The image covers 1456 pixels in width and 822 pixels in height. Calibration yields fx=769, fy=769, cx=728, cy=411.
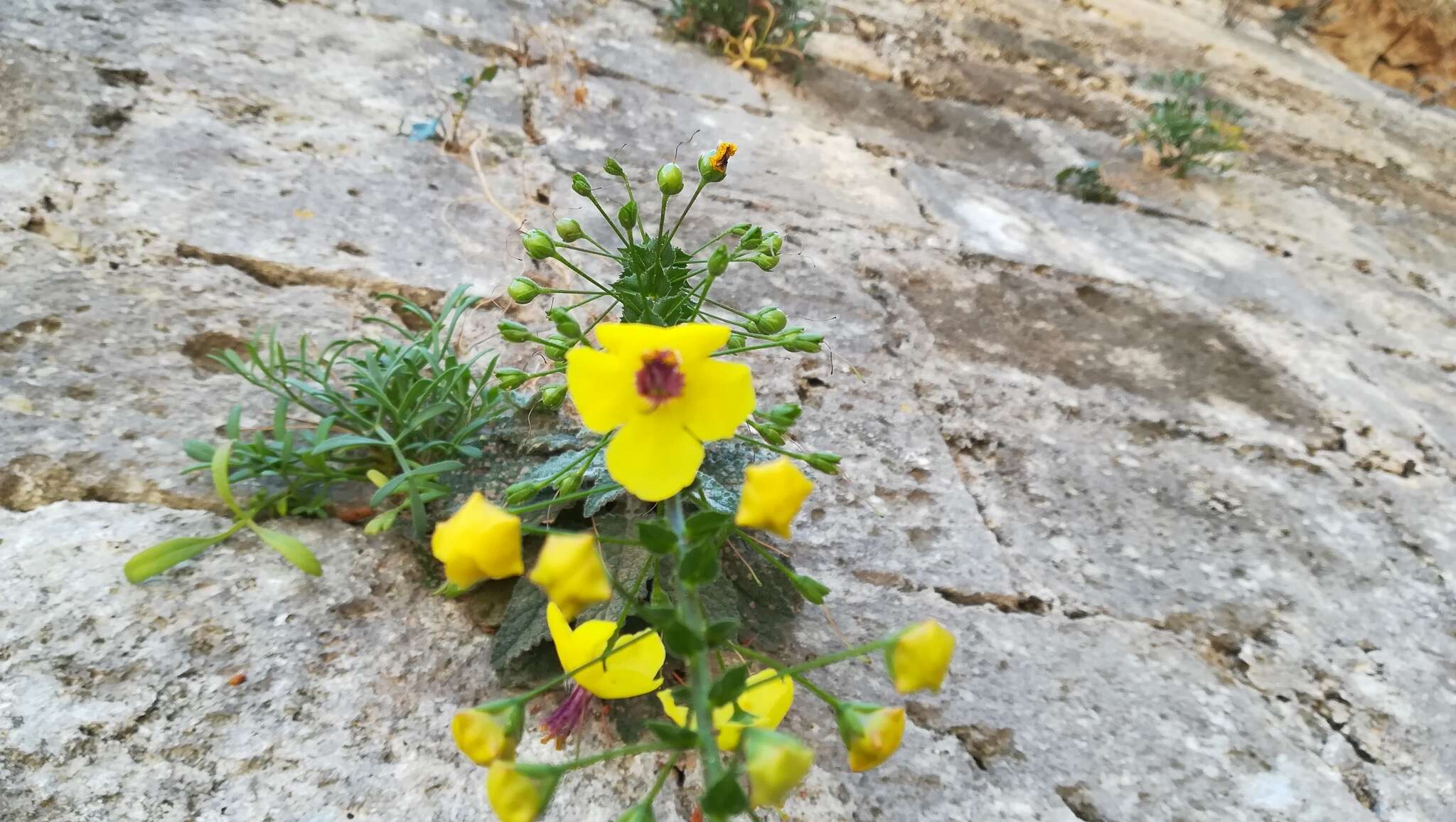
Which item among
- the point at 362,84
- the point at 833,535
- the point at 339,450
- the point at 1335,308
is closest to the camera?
the point at 339,450

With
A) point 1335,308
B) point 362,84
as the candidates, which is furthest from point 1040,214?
point 362,84

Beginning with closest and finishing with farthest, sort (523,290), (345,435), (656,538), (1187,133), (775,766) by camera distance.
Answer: (775,766) → (656,538) → (523,290) → (345,435) → (1187,133)

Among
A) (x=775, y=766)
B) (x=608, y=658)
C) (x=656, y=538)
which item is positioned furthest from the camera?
(x=608, y=658)

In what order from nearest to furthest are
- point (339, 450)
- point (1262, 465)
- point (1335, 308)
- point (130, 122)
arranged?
point (339, 450), point (130, 122), point (1262, 465), point (1335, 308)

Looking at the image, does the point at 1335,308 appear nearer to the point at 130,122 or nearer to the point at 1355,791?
the point at 1355,791

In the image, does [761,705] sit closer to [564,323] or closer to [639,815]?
[639,815]

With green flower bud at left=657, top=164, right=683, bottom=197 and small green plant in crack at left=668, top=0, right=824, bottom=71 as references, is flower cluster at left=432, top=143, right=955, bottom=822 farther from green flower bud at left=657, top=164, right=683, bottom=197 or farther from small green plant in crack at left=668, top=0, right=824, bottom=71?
small green plant in crack at left=668, top=0, right=824, bottom=71

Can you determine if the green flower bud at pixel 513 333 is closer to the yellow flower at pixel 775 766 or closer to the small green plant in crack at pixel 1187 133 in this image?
the yellow flower at pixel 775 766

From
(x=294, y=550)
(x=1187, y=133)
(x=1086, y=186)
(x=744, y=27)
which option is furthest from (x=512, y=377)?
(x=1187, y=133)
